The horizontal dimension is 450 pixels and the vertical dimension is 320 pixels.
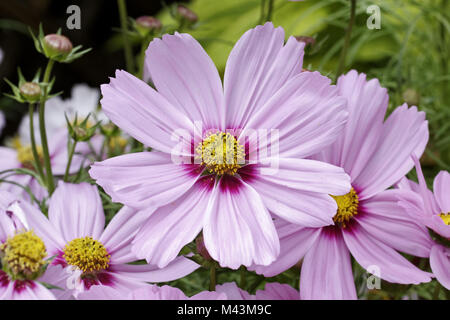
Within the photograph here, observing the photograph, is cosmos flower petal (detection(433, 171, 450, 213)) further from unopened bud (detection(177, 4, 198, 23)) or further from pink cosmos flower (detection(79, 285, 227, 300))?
unopened bud (detection(177, 4, 198, 23))

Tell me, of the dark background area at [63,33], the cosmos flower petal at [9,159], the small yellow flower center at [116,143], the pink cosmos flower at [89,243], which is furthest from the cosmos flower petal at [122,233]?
the dark background area at [63,33]

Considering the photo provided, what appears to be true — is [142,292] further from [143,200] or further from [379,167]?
[379,167]

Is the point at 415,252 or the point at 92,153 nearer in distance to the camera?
the point at 415,252

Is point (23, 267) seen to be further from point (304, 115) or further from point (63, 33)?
point (63, 33)

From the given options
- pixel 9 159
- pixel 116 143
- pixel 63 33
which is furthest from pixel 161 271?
pixel 63 33

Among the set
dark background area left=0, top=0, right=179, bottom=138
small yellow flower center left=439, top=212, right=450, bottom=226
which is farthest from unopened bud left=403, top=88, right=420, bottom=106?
dark background area left=0, top=0, right=179, bottom=138

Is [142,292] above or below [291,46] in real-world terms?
below

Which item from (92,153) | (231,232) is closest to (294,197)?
(231,232)
